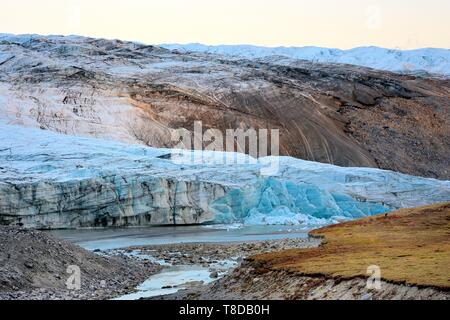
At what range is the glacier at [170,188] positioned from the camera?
43.3 metres

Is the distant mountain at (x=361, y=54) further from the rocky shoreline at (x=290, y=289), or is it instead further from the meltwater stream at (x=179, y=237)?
the rocky shoreline at (x=290, y=289)

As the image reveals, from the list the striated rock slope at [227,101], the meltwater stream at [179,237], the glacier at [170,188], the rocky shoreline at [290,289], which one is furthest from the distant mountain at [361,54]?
the rocky shoreline at [290,289]

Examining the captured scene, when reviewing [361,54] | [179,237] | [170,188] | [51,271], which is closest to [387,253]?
[51,271]

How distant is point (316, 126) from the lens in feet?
275

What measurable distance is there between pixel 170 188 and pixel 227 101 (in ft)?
133

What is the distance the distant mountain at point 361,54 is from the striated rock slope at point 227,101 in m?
68.7

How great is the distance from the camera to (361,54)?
184m

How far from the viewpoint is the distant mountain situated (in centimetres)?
17250

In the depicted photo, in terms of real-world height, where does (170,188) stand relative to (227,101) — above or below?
below

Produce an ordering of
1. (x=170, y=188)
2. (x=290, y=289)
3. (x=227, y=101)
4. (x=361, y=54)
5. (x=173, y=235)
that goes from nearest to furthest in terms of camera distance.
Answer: (x=290, y=289), (x=173, y=235), (x=170, y=188), (x=227, y=101), (x=361, y=54)

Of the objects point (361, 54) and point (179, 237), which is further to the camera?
point (361, 54)

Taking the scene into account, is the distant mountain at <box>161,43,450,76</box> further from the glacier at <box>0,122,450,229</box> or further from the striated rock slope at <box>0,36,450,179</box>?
the glacier at <box>0,122,450,229</box>

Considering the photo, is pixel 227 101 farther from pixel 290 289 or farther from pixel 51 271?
pixel 290 289

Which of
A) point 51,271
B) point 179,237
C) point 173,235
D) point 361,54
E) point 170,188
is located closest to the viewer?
point 51,271
